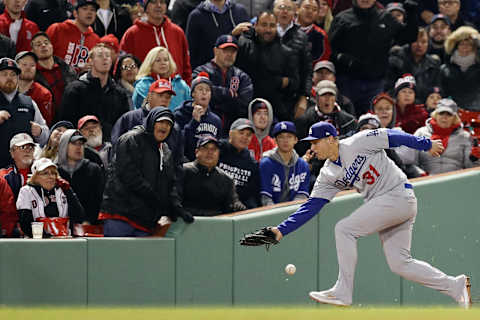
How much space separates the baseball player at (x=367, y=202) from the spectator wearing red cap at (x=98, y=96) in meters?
3.23

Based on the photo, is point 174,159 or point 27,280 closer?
point 27,280

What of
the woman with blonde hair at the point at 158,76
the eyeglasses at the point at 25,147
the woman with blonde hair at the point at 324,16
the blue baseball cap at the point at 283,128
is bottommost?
the eyeglasses at the point at 25,147

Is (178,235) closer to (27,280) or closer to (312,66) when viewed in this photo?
(27,280)

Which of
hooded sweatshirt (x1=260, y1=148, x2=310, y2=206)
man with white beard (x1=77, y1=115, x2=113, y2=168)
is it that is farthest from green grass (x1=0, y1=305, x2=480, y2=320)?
Result: hooded sweatshirt (x1=260, y1=148, x2=310, y2=206)

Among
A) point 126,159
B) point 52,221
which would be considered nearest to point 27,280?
point 52,221

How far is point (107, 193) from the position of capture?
9.62 m

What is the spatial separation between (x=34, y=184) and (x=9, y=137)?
1.04m

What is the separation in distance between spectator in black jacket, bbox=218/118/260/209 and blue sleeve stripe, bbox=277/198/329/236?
202 cm

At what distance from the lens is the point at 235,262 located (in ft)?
34.0

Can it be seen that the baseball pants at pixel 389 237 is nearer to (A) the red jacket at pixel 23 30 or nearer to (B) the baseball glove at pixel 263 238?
(B) the baseball glove at pixel 263 238

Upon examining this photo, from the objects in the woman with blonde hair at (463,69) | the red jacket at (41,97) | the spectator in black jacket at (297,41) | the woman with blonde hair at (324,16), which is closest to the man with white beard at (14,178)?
the red jacket at (41,97)

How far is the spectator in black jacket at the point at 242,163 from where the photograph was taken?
1091cm

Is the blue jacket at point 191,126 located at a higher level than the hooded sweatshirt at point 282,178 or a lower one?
higher

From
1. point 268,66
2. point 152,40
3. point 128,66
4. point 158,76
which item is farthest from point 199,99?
point 268,66
